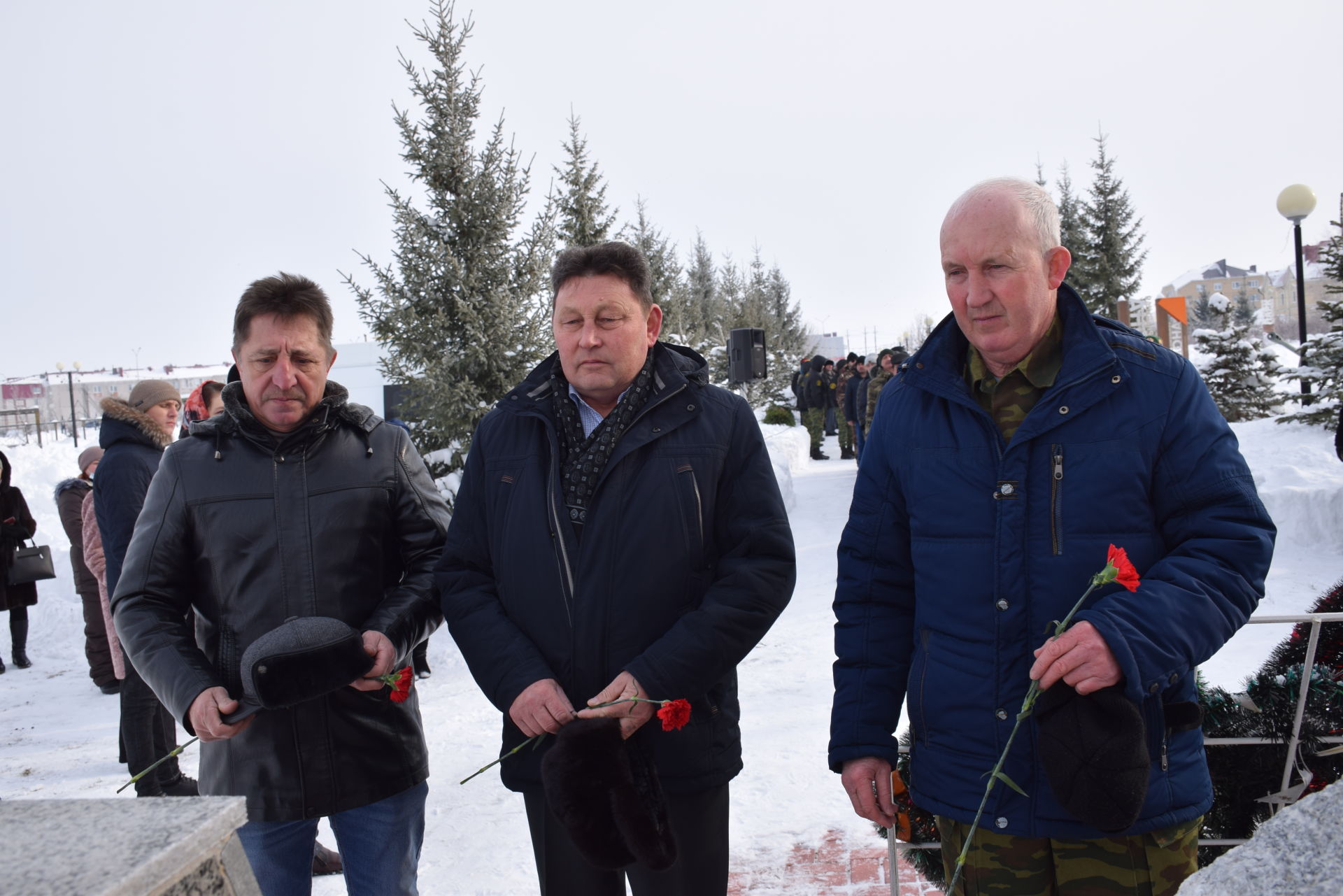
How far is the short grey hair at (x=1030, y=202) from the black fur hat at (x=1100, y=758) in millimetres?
965

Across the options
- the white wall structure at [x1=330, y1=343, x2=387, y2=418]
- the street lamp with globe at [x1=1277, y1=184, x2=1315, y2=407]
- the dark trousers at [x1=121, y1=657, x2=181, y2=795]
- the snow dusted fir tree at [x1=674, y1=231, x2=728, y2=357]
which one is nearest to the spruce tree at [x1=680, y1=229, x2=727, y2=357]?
the snow dusted fir tree at [x1=674, y1=231, x2=728, y2=357]

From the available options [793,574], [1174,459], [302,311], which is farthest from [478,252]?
[1174,459]

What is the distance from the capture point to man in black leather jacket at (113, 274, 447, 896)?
8.14 ft

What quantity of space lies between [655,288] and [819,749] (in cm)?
1918

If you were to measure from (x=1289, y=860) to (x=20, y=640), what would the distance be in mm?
10351

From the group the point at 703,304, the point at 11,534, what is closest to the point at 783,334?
the point at 703,304

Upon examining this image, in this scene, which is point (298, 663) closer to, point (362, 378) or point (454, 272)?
point (454, 272)

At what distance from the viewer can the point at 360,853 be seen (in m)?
2.60

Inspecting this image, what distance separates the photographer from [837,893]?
3.50m

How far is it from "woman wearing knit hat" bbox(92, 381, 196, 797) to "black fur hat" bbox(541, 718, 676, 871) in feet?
11.7

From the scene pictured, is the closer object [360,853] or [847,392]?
[360,853]

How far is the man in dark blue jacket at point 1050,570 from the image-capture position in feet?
5.82

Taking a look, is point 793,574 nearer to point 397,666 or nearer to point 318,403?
point 397,666

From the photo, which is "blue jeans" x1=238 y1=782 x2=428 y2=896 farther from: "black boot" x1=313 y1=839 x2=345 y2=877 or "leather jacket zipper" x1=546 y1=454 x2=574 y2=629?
"black boot" x1=313 y1=839 x2=345 y2=877
